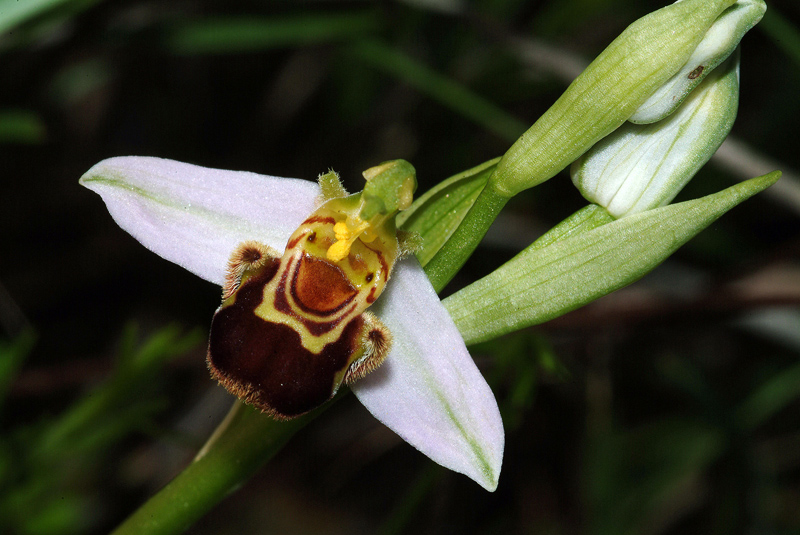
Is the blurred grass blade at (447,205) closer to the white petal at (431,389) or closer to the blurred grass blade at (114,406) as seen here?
the white petal at (431,389)

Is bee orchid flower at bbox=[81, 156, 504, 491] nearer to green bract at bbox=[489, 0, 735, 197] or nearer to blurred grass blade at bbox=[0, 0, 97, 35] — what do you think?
green bract at bbox=[489, 0, 735, 197]

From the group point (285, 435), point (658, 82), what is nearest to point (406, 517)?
point (285, 435)

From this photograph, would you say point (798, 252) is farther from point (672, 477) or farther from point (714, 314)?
point (672, 477)

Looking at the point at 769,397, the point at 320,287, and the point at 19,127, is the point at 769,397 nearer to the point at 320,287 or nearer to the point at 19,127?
the point at 320,287

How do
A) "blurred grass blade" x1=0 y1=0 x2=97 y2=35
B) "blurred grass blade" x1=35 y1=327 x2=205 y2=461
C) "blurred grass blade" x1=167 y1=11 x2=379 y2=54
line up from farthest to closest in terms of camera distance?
"blurred grass blade" x1=167 y1=11 x2=379 y2=54
"blurred grass blade" x1=35 y1=327 x2=205 y2=461
"blurred grass blade" x1=0 y1=0 x2=97 y2=35

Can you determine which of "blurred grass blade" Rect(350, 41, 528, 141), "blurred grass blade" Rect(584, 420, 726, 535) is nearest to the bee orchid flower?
"blurred grass blade" Rect(350, 41, 528, 141)

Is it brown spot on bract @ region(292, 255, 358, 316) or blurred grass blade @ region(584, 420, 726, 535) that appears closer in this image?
brown spot on bract @ region(292, 255, 358, 316)

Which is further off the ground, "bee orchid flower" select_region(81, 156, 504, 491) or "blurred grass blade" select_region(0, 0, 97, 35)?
"blurred grass blade" select_region(0, 0, 97, 35)

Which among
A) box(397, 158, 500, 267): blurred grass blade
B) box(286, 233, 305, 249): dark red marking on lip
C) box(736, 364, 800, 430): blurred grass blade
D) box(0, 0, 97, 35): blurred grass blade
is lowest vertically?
box(736, 364, 800, 430): blurred grass blade
